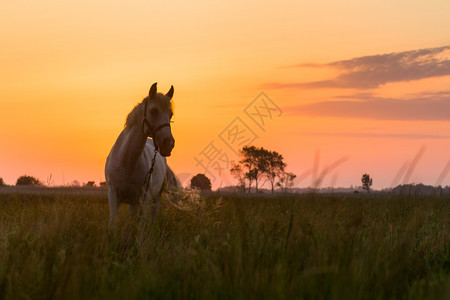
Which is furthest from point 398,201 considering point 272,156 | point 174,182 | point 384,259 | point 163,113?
point 272,156

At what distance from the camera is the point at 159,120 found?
7395 mm

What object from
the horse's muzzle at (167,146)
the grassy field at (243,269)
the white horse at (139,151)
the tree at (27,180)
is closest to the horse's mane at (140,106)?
the white horse at (139,151)

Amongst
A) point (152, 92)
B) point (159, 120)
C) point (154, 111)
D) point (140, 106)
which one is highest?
point (152, 92)

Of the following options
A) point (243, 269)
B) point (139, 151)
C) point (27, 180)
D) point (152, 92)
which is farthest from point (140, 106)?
Result: point (27, 180)

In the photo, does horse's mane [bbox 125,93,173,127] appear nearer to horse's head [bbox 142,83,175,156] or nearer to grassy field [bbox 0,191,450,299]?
horse's head [bbox 142,83,175,156]

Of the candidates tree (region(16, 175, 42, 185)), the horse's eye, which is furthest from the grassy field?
tree (region(16, 175, 42, 185))

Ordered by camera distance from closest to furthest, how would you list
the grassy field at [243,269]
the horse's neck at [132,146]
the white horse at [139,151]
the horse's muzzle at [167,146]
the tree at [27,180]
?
the grassy field at [243,269]
the horse's muzzle at [167,146]
the white horse at [139,151]
the horse's neck at [132,146]
the tree at [27,180]

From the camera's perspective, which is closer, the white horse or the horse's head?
the horse's head

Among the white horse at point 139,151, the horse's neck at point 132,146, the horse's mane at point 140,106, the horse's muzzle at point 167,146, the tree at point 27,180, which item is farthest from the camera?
the tree at point 27,180

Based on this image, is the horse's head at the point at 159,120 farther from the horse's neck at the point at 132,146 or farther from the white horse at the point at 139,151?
the horse's neck at the point at 132,146

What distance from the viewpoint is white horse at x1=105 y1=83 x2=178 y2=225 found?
739 centimetres

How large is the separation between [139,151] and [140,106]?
2.49ft

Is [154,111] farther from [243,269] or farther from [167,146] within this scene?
[243,269]

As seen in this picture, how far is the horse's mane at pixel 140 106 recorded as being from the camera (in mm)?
7527
